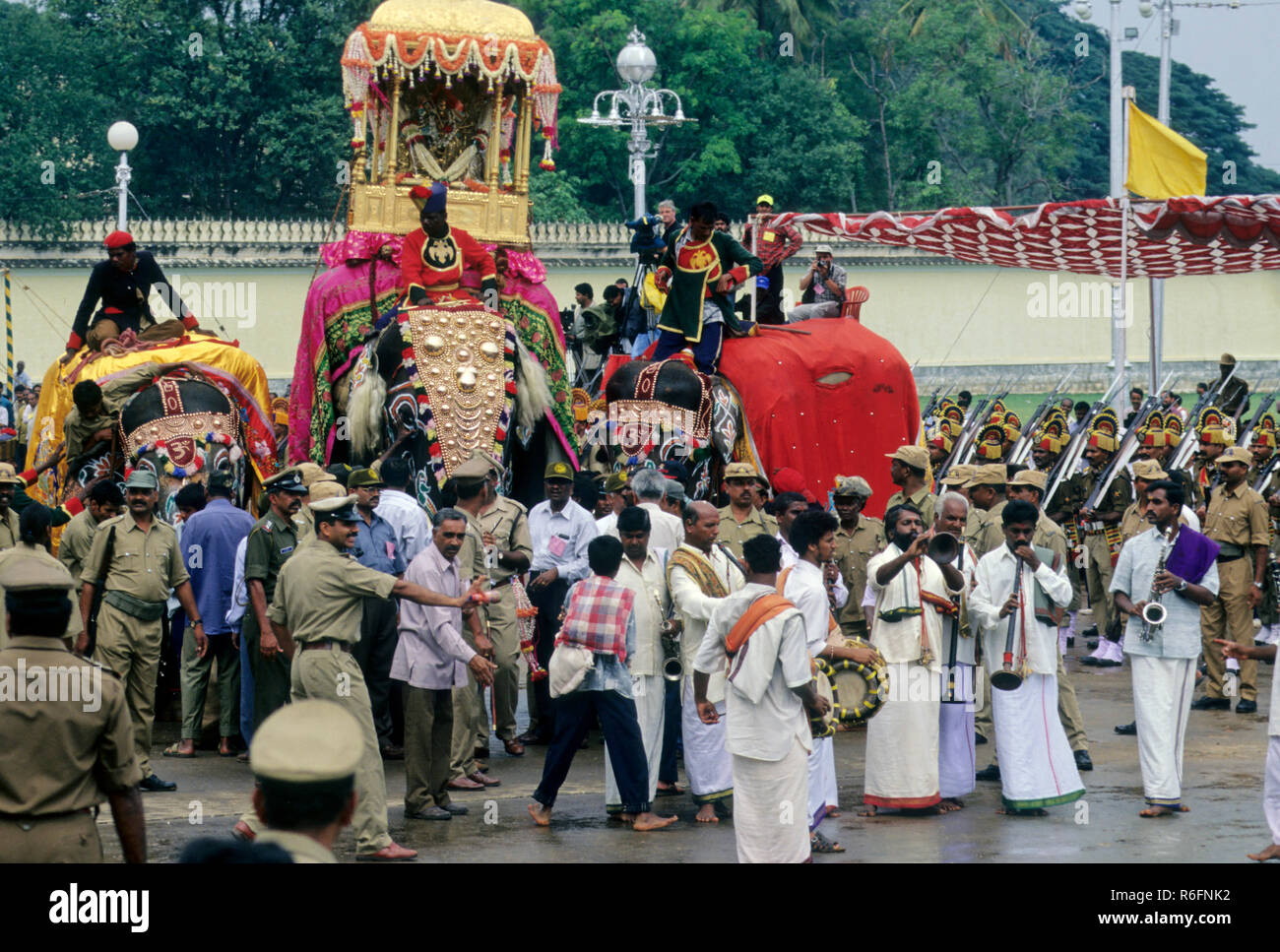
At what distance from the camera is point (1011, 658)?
9.69m

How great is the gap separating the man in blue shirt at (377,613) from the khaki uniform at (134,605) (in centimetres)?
98

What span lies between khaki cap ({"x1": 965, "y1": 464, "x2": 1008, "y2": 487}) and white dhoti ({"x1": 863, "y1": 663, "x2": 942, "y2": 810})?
80.4 inches

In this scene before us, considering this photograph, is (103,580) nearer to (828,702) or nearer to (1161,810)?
(828,702)

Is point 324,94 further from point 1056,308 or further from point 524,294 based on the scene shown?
point 524,294

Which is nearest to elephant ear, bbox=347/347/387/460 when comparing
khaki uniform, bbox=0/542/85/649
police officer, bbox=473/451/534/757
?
police officer, bbox=473/451/534/757

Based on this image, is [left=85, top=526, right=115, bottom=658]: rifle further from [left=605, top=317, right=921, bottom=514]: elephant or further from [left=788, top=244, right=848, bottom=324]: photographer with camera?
[left=788, top=244, right=848, bottom=324]: photographer with camera

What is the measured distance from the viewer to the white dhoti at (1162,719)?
9.45 meters

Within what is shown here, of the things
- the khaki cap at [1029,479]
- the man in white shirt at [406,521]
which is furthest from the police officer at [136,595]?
the khaki cap at [1029,479]

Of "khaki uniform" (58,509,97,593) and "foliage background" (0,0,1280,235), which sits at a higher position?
"foliage background" (0,0,1280,235)

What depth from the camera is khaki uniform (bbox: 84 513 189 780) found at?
994 cm

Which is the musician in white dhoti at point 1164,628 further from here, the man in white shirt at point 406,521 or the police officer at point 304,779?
the police officer at point 304,779

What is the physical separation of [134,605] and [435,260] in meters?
4.10

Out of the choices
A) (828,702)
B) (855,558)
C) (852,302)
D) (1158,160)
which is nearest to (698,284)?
(852,302)

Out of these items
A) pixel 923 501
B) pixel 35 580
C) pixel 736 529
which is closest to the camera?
pixel 35 580
